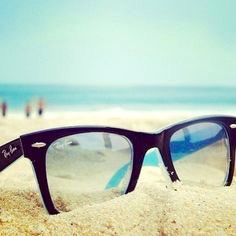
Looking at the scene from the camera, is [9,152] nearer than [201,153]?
Yes

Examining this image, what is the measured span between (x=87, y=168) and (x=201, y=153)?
37cm

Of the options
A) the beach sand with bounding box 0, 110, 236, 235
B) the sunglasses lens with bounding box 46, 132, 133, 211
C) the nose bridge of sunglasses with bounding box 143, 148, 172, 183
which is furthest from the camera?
the nose bridge of sunglasses with bounding box 143, 148, 172, 183

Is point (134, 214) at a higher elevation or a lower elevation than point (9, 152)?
lower

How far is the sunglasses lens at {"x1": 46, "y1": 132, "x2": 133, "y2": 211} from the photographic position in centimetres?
94

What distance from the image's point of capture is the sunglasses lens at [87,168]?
3.10ft

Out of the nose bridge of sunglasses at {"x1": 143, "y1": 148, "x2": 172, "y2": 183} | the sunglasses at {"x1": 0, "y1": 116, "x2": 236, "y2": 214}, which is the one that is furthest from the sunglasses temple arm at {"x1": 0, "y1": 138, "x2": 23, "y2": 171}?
the nose bridge of sunglasses at {"x1": 143, "y1": 148, "x2": 172, "y2": 183}

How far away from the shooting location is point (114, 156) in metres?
1.08

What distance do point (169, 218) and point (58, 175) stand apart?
27 cm

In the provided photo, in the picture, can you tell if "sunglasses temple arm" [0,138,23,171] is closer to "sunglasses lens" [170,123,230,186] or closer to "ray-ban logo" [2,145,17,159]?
"ray-ban logo" [2,145,17,159]

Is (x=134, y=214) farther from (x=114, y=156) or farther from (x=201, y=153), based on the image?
(x=201, y=153)

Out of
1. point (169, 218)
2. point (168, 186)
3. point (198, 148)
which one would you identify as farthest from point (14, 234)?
point (198, 148)

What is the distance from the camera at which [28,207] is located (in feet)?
3.06

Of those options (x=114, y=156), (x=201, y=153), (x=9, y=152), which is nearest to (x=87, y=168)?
(x=114, y=156)

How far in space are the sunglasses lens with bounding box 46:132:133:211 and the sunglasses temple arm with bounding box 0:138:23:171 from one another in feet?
0.28
